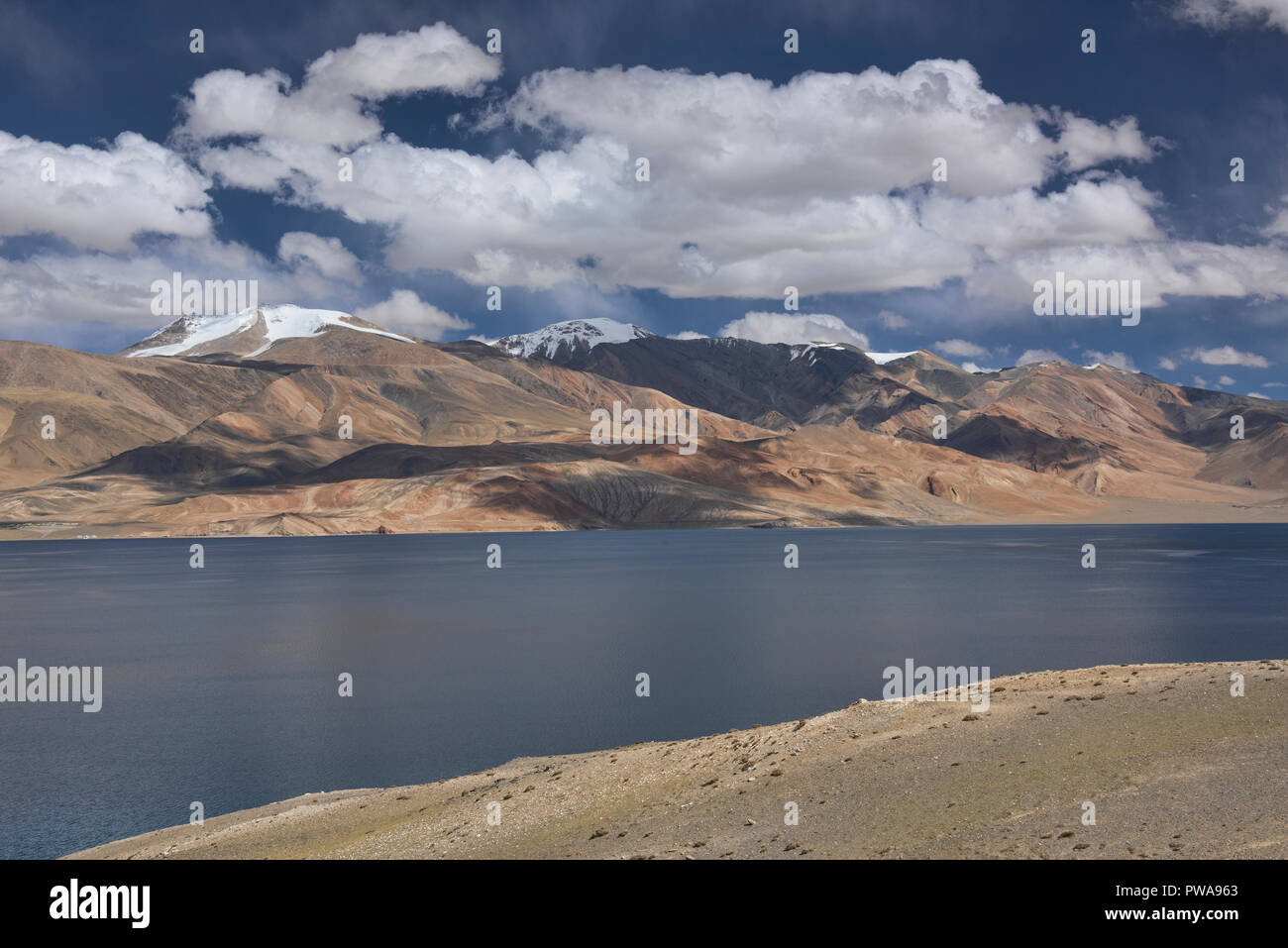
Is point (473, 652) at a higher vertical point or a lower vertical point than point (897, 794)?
lower

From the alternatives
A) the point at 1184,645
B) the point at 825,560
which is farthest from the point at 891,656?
the point at 825,560

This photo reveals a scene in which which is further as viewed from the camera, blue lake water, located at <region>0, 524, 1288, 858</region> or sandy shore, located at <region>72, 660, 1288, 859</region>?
blue lake water, located at <region>0, 524, 1288, 858</region>

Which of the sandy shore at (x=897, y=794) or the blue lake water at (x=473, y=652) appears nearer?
the sandy shore at (x=897, y=794)

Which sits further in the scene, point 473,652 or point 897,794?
point 473,652
